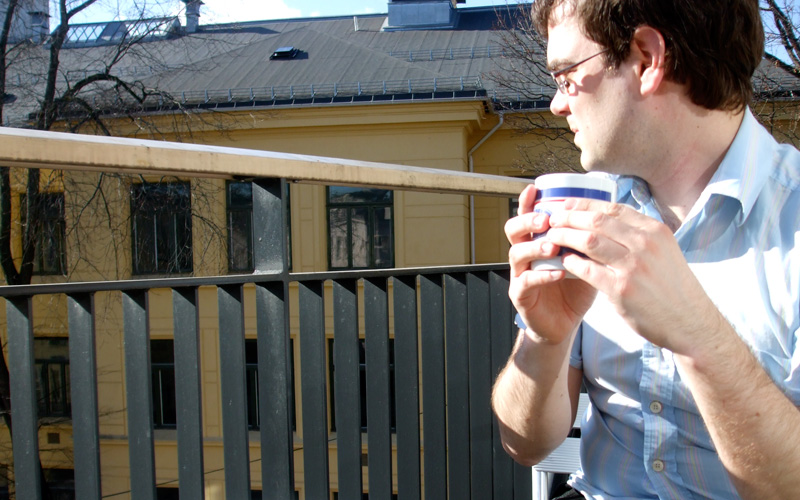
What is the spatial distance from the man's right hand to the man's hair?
1.36 feet

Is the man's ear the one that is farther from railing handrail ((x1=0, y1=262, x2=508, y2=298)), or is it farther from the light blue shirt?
railing handrail ((x1=0, y1=262, x2=508, y2=298))

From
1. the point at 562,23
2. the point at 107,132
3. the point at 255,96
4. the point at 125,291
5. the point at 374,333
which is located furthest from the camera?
the point at 255,96

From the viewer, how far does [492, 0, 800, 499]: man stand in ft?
3.63

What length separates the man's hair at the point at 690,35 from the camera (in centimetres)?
138

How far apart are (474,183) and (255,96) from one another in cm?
1508

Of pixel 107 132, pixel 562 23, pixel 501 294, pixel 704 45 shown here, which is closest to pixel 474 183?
pixel 501 294

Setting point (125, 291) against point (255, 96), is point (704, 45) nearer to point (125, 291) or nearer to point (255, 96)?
point (125, 291)

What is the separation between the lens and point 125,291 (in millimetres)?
1394

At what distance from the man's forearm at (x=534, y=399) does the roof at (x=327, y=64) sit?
43.0ft

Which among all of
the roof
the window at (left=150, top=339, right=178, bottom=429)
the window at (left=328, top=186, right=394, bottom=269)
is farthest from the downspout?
the window at (left=150, top=339, right=178, bottom=429)

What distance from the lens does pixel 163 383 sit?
17.7 m

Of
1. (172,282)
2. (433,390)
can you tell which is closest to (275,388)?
(172,282)

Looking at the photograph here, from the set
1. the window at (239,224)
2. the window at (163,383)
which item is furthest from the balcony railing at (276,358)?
the window at (163,383)

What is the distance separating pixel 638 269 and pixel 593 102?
1.74 ft
